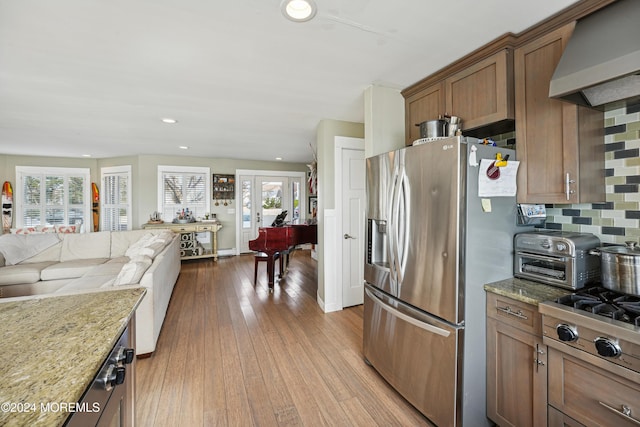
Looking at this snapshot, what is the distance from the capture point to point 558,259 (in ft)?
4.91

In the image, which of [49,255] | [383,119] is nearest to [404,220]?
[383,119]

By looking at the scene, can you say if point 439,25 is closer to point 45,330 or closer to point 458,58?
point 458,58

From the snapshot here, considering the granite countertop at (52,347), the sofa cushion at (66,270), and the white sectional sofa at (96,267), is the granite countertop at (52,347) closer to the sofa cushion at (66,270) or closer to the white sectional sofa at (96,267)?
the white sectional sofa at (96,267)

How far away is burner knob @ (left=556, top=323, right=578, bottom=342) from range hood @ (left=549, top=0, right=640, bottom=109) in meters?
1.09

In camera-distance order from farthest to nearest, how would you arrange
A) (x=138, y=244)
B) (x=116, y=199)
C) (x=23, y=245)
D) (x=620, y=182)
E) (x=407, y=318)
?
(x=116, y=199) → (x=138, y=244) → (x=23, y=245) → (x=407, y=318) → (x=620, y=182)

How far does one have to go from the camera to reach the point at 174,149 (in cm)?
547

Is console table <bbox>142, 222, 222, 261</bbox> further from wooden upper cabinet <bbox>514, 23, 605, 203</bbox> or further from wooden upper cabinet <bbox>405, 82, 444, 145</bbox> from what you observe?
wooden upper cabinet <bbox>514, 23, 605, 203</bbox>

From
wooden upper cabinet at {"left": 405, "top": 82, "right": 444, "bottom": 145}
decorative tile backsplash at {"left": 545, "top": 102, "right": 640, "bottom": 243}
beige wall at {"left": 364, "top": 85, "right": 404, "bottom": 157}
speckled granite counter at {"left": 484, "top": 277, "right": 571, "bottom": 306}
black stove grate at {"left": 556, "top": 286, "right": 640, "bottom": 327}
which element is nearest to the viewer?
black stove grate at {"left": 556, "top": 286, "right": 640, "bottom": 327}

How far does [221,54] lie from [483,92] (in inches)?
73.2

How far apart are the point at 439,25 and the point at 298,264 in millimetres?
4807

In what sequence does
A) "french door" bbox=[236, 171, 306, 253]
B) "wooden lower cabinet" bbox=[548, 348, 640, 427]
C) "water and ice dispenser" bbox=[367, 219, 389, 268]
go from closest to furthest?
"wooden lower cabinet" bbox=[548, 348, 640, 427]
"water and ice dispenser" bbox=[367, 219, 389, 268]
"french door" bbox=[236, 171, 306, 253]

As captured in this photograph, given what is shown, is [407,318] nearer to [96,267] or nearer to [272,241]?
[272,241]

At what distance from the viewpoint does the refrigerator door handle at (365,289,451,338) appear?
1527mm

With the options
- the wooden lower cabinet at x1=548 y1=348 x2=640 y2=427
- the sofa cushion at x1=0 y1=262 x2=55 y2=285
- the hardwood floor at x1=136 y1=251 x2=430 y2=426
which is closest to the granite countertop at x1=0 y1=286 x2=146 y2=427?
the hardwood floor at x1=136 y1=251 x2=430 y2=426
